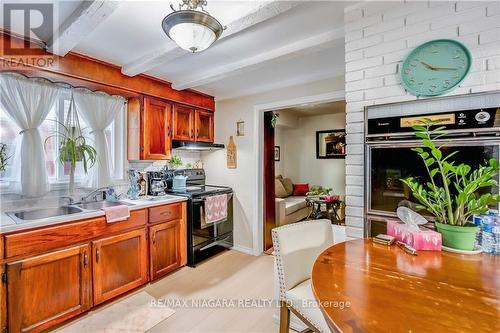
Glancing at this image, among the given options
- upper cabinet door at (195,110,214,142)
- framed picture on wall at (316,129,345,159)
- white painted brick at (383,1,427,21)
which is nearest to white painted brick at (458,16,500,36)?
white painted brick at (383,1,427,21)

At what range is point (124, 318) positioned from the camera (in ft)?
6.55

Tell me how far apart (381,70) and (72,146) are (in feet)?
9.28

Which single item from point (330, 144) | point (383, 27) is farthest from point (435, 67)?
point (330, 144)

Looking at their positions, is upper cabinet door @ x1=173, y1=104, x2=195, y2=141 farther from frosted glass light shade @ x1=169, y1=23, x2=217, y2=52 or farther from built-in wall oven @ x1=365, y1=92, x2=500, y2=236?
built-in wall oven @ x1=365, y1=92, x2=500, y2=236

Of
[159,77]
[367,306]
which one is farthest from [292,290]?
[159,77]

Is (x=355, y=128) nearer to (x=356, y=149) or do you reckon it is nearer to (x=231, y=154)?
(x=356, y=149)

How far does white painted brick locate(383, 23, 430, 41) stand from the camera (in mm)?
1422

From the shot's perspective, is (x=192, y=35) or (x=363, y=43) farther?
(x=363, y=43)

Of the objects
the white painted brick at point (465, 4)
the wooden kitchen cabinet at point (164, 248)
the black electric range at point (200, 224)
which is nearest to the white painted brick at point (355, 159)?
the white painted brick at point (465, 4)

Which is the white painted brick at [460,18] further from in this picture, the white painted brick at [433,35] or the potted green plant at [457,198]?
the potted green plant at [457,198]

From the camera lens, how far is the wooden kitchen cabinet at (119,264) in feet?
6.88

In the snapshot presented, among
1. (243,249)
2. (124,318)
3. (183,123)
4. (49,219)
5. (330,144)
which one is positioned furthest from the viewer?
(330,144)

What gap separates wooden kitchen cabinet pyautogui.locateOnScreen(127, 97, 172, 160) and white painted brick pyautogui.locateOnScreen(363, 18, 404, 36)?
7.72ft

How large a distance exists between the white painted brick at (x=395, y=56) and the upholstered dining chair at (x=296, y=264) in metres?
1.14
